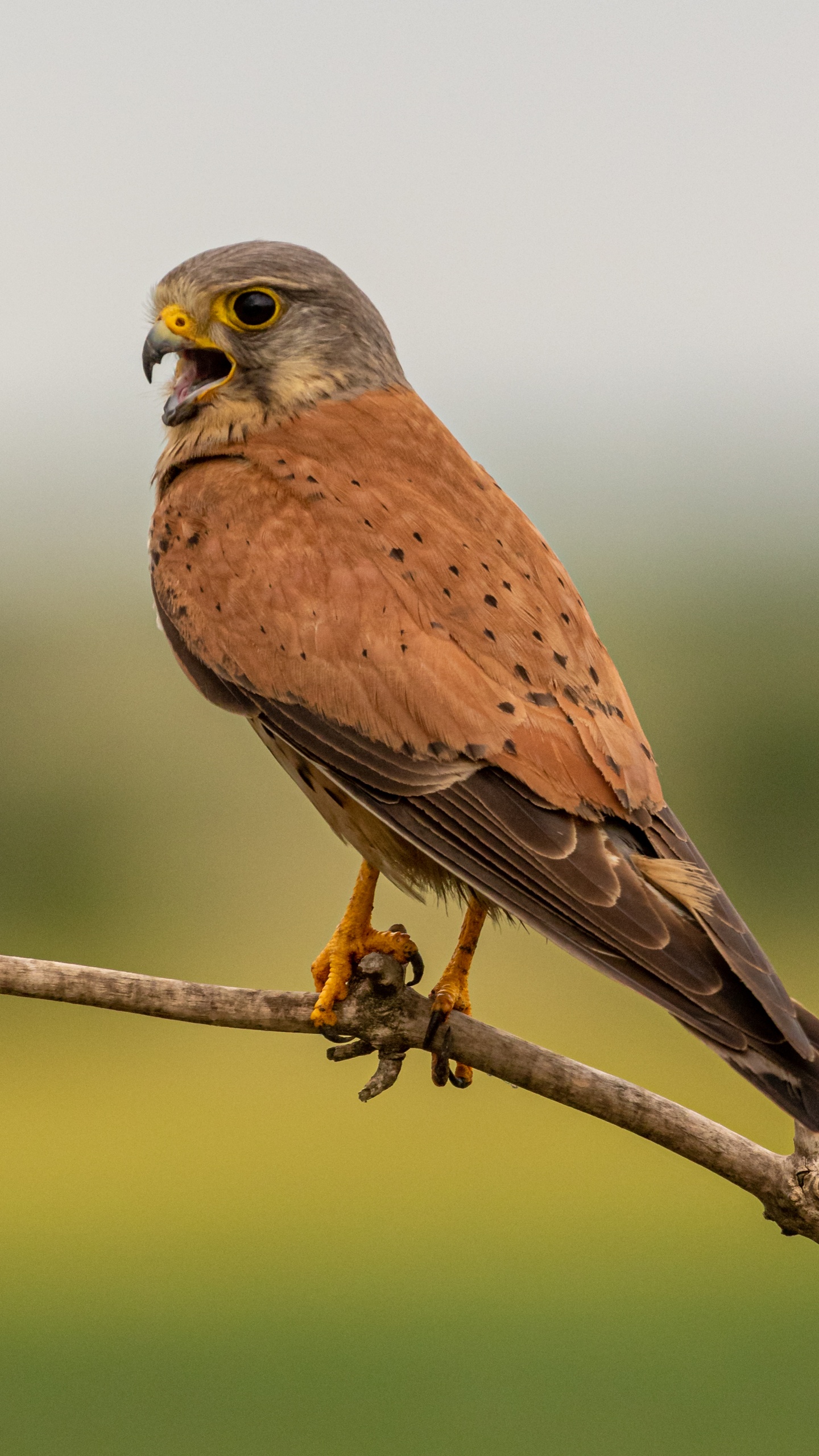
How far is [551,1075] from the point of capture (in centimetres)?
236

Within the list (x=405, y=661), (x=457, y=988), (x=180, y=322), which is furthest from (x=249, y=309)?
(x=457, y=988)

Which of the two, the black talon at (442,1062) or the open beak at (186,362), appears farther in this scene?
the open beak at (186,362)

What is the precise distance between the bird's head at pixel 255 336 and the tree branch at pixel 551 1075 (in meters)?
1.17

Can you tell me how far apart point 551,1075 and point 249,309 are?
1.66 m

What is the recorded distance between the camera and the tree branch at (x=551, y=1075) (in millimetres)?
2332

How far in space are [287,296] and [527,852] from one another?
1404mm

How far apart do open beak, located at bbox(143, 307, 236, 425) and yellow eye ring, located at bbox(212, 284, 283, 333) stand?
0.22 ft

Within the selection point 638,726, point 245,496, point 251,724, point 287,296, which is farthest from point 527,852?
point 287,296

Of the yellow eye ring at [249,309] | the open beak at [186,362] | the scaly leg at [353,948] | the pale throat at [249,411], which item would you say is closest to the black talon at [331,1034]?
the scaly leg at [353,948]

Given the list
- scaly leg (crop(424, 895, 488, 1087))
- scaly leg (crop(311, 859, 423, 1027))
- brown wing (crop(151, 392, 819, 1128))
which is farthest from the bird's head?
scaly leg (crop(424, 895, 488, 1087))

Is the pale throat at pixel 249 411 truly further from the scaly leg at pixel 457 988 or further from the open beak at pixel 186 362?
the scaly leg at pixel 457 988

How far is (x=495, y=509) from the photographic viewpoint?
8.91 feet

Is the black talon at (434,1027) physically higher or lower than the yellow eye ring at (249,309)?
lower

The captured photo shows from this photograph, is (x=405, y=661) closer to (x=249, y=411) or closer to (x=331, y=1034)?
(x=331, y=1034)
